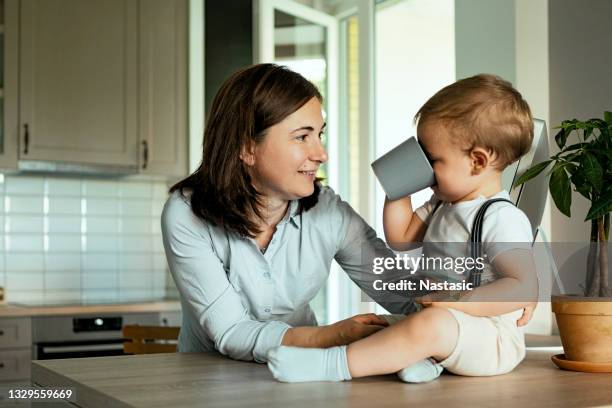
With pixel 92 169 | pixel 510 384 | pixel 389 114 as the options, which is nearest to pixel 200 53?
pixel 92 169

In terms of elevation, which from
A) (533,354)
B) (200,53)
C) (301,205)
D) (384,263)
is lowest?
(533,354)

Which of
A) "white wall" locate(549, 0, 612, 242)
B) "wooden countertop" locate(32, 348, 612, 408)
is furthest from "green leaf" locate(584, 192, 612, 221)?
"white wall" locate(549, 0, 612, 242)

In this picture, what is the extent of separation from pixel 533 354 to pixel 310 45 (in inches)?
107

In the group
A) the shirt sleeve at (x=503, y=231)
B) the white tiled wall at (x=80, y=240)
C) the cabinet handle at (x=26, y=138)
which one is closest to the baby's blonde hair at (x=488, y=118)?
the shirt sleeve at (x=503, y=231)

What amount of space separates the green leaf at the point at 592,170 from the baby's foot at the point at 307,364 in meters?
0.49

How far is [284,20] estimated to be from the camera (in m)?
3.72

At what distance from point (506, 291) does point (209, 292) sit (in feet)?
1.66

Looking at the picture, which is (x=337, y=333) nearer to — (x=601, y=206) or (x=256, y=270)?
(x=256, y=270)

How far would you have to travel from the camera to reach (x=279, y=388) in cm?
99

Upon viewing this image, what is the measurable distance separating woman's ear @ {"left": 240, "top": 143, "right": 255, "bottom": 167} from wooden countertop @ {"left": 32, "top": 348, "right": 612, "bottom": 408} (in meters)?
0.45

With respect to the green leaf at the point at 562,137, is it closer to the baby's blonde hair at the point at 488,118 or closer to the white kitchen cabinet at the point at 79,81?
the baby's blonde hair at the point at 488,118

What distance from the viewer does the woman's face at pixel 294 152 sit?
4.85ft

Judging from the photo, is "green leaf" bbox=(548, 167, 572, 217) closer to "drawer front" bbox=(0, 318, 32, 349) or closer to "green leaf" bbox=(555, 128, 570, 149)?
"green leaf" bbox=(555, 128, 570, 149)

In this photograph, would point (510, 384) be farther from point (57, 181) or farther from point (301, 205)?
point (57, 181)
